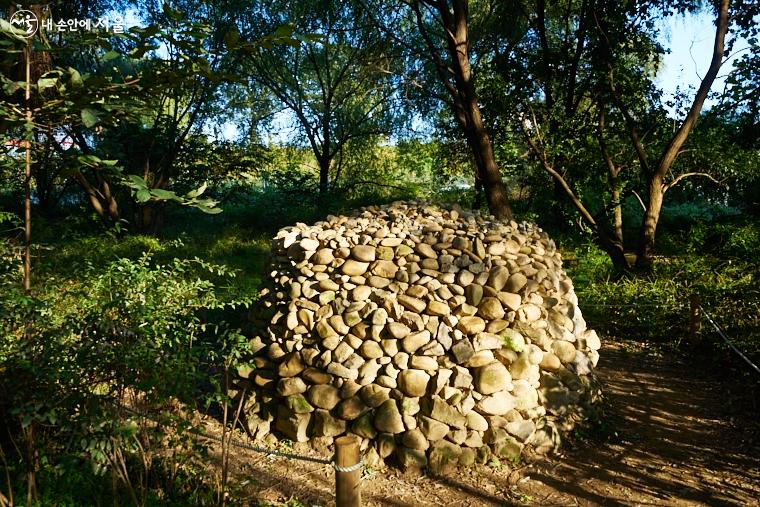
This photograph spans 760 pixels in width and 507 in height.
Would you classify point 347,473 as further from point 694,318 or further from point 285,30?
point 694,318

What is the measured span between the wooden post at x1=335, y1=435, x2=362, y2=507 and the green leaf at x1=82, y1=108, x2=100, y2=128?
1417mm

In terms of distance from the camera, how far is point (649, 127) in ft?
29.4

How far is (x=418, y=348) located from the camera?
401 cm

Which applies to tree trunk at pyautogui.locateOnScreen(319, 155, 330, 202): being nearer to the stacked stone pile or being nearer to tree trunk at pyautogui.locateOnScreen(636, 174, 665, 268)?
tree trunk at pyautogui.locateOnScreen(636, 174, 665, 268)

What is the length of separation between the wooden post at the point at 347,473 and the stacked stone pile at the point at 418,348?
1460mm

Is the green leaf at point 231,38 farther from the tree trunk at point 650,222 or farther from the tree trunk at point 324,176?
the tree trunk at point 324,176

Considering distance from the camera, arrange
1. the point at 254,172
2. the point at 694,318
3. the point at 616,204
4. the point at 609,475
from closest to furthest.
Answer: the point at 609,475, the point at 694,318, the point at 616,204, the point at 254,172

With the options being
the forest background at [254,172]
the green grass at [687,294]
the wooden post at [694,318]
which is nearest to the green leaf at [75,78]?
the forest background at [254,172]

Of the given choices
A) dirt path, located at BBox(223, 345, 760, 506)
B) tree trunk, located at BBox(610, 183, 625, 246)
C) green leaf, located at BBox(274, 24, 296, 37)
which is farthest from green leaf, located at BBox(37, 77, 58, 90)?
tree trunk, located at BBox(610, 183, 625, 246)

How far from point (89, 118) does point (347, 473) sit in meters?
1.58

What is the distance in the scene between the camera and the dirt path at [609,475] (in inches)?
136

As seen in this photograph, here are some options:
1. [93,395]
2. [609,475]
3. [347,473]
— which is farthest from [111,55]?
[609,475]

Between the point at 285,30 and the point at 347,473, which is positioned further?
the point at 347,473

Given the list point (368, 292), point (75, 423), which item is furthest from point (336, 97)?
point (75, 423)
